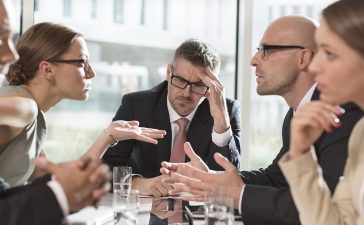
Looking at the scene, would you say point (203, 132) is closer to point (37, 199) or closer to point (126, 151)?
point (126, 151)

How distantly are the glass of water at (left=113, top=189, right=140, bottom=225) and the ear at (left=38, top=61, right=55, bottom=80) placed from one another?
0.83 m

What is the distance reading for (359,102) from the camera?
197 cm

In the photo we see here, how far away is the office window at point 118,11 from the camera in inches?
195

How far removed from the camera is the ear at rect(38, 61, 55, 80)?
2.84 m

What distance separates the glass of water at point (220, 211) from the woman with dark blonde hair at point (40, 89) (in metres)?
0.83

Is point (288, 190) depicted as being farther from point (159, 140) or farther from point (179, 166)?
point (159, 140)

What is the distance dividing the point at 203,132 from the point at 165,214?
1.12 metres

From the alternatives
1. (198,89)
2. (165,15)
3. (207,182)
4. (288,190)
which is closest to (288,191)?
(288,190)

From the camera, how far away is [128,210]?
7.29 ft

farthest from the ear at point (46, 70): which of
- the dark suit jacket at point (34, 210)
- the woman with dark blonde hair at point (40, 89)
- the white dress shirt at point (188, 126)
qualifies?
the dark suit jacket at point (34, 210)

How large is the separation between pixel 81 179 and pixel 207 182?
1.02 m

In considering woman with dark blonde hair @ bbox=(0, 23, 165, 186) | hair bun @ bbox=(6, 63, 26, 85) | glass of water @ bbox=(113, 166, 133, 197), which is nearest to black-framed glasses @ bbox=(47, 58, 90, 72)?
woman with dark blonde hair @ bbox=(0, 23, 165, 186)

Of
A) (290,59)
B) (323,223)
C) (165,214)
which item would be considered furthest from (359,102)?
(290,59)

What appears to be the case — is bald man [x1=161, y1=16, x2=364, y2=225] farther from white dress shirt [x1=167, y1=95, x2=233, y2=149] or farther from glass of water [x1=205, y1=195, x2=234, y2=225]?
white dress shirt [x1=167, y1=95, x2=233, y2=149]
